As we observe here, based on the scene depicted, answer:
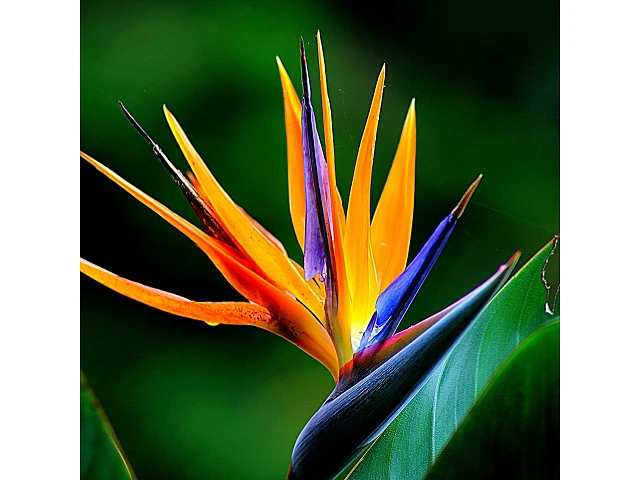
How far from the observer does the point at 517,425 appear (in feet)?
3.18

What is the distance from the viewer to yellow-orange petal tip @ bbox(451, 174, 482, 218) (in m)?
0.94

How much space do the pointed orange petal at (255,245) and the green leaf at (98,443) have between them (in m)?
0.28

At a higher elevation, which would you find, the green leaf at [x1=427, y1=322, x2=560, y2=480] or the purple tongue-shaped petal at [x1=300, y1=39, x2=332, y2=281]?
the purple tongue-shaped petal at [x1=300, y1=39, x2=332, y2=281]

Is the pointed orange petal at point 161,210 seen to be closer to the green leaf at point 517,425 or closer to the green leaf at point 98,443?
the green leaf at point 98,443

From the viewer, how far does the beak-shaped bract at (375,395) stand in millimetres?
845

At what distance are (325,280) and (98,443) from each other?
369 mm

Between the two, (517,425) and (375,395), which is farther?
(517,425)

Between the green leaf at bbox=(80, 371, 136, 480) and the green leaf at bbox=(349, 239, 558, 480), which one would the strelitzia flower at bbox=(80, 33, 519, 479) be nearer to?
the green leaf at bbox=(349, 239, 558, 480)

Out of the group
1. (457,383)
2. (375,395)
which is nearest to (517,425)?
(457,383)

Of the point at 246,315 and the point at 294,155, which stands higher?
the point at 294,155

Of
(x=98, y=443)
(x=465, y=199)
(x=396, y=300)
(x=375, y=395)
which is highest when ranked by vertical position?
(x=465, y=199)

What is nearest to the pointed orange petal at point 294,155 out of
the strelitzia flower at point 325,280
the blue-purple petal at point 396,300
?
the strelitzia flower at point 325,280

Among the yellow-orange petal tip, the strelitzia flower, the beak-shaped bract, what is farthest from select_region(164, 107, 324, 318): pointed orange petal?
the yellow-orange petal tip

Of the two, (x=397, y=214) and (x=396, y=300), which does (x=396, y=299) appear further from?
(x=397, y=214)
